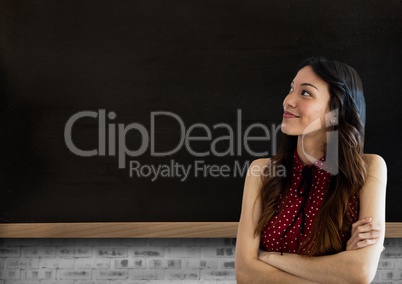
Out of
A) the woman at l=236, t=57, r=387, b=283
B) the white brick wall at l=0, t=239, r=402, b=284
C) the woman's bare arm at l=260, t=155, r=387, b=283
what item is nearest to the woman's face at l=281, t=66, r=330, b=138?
the woman at l=236, t=57, r=387, b=283

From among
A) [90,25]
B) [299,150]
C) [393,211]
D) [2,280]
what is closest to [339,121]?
[299,150]

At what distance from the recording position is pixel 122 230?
9.52 feet

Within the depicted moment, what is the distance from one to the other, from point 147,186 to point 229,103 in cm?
62

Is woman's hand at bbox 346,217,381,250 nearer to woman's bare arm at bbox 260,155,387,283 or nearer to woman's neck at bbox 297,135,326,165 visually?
woman's bare arm at bbox 260,155,387,283

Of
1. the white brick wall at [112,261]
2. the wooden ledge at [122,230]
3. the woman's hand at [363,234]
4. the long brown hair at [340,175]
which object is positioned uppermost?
the long brown hair at [340,175]

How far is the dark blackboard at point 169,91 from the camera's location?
2.91 meters

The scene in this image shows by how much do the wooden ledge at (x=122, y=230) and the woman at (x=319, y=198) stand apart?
2.92 feet

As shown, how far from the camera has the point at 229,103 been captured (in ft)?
9.66

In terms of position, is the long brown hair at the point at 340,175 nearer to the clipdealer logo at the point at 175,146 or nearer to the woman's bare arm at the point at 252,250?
the woman's bare arm at the point at 252,250

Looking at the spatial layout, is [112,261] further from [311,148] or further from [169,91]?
[311,148]

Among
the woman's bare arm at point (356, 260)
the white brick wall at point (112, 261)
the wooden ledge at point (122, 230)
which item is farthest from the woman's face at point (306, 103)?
the white brick wall at point (112, 261)

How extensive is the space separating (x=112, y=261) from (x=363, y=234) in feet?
5.14

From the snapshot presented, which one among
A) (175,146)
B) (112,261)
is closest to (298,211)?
(175,146)

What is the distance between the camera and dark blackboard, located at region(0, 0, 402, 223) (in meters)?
2.91
